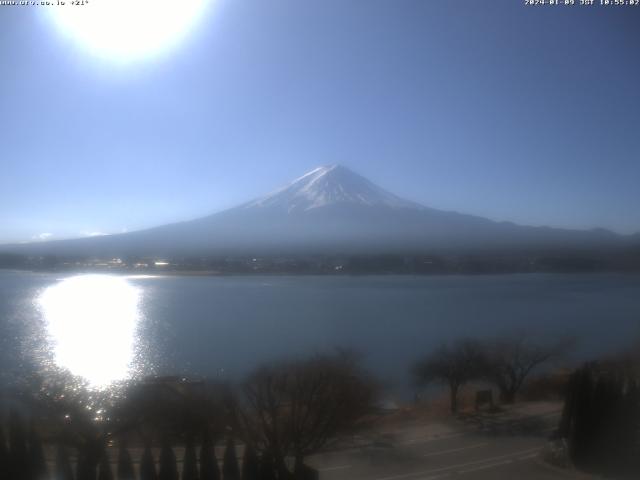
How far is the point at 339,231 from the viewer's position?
209 inches

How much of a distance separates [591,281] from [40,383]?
180 inches

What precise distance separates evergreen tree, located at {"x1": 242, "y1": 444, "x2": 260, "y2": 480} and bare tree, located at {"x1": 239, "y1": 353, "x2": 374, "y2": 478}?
51mm

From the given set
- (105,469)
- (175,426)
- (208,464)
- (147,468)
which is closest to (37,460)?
(105,469)

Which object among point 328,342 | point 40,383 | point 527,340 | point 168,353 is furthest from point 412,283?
point 40,383

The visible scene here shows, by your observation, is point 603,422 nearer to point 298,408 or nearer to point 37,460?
point 298,408

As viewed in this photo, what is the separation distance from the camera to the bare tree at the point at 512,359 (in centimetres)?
393

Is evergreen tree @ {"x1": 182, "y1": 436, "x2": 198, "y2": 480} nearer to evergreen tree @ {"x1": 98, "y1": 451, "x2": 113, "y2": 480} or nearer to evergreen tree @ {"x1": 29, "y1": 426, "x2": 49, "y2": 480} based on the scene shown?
evergreen tree @ {"x1": 98, "y1": 451, "x2": 113, "y2": 480}

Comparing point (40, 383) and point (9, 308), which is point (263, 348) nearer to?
point (40, 383)

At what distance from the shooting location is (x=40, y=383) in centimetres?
309

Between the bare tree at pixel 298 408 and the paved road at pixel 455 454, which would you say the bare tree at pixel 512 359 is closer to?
the paved road at pixel 455 454

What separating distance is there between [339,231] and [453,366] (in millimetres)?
1953

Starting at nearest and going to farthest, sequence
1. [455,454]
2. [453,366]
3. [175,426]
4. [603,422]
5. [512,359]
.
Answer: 1. [175,426]
2. [455,454]
3. [603,422]
4. [453,366]
5. [512,359]

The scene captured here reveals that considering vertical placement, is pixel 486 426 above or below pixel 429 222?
below

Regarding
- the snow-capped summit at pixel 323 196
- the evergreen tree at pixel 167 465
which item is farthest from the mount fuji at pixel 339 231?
the evergreen tree at pixel 167 465
